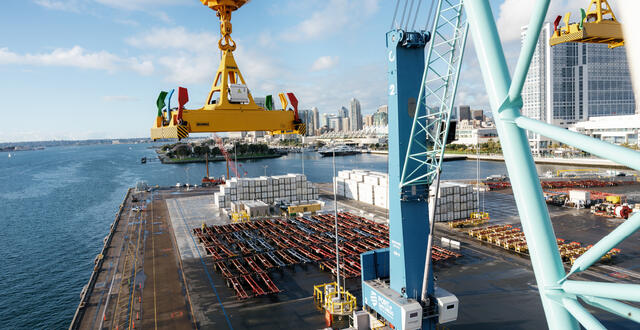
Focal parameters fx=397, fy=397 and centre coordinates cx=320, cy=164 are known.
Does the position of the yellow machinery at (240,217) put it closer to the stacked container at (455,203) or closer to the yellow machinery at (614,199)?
the stacked container at (455,203)

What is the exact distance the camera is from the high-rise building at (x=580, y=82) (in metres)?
137

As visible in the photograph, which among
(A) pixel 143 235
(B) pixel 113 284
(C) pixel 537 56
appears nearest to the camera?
(B) pixel 113 284

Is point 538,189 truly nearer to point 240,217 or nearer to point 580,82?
point 240,217

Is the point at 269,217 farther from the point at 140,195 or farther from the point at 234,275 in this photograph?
the point at 140,195

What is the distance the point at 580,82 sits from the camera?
5458 inches

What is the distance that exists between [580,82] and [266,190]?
13728 centimetres

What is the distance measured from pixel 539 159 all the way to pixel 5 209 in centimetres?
11593

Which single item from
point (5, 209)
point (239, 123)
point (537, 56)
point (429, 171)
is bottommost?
point (5, 209)

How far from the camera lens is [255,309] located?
792 inches

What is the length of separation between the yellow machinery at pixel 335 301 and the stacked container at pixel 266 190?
26.4 metres

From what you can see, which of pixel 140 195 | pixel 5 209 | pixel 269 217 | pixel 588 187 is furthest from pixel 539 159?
pixel 5 209

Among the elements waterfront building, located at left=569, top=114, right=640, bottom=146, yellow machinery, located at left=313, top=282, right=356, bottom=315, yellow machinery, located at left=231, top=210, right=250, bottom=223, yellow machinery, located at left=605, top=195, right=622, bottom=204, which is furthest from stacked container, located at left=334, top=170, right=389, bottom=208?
waterfront building, located at left=569, top=114, right=640, bottom=146

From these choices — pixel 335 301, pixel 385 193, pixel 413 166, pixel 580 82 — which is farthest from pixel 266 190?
pixel 580 82

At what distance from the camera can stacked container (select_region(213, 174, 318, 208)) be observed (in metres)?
46.1
